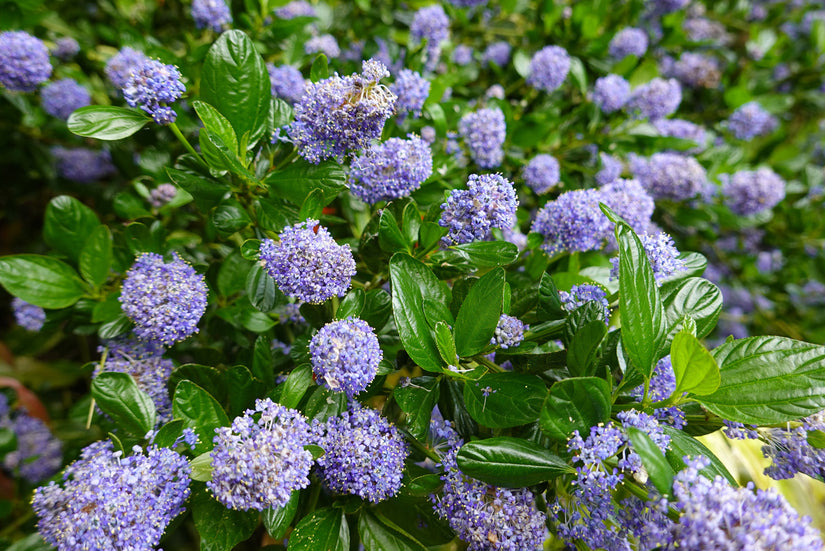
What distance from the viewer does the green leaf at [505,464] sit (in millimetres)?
860

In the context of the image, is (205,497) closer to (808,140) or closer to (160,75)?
(160,75)

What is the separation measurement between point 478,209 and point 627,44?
5.02 ft

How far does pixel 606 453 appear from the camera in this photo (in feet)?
2.71

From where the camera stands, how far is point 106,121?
1028 mm

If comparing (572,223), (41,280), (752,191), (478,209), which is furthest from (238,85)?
(752,191)

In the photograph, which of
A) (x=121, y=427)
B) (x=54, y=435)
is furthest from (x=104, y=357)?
(x=54, y=435)

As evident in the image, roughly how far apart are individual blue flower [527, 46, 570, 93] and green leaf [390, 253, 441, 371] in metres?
1.05

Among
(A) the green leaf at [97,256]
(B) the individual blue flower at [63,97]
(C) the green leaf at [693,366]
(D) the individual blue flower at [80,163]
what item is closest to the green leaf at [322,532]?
(C) the green leaf at [693,366]

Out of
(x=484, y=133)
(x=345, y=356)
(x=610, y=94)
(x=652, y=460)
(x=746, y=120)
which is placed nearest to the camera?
(x=652, y=460)

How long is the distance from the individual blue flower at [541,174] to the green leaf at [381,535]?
104 centimetres

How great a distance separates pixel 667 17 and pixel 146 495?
8.98ft

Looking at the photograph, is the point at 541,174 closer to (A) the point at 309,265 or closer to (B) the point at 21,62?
(A) the point at 309,265

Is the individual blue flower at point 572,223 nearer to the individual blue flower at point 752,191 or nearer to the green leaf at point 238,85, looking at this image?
the green leaf at point 238,85

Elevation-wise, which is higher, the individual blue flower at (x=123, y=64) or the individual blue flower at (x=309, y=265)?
the individual blue flower at (x=123, y=64)
